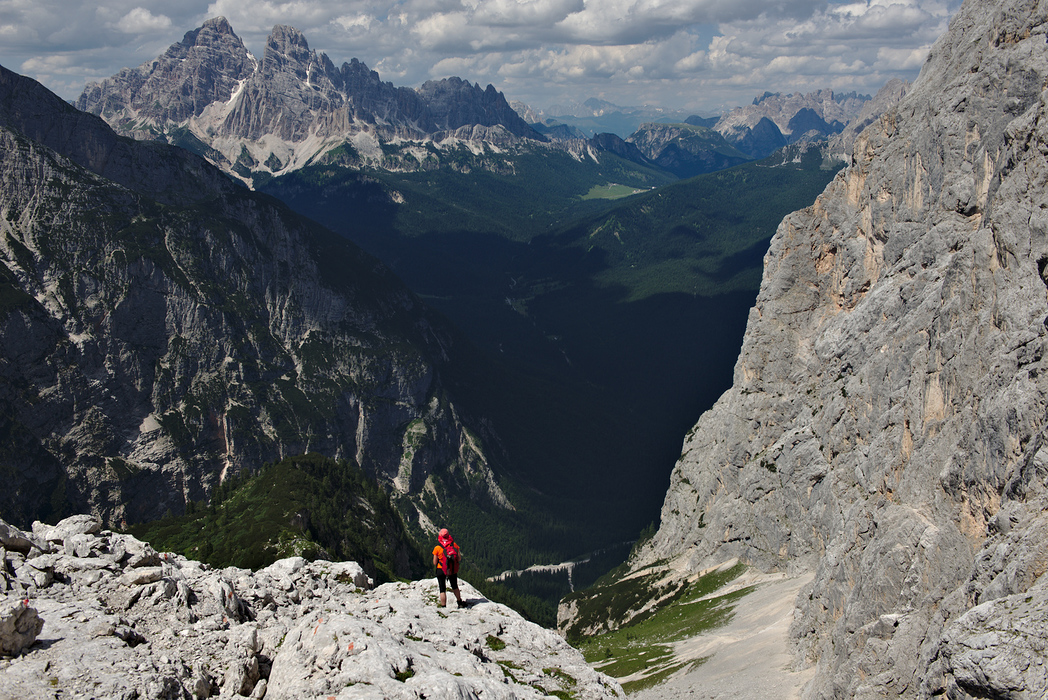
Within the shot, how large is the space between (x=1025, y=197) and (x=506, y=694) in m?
53.8

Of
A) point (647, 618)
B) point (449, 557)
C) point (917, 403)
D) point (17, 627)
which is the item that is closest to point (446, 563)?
point (449, 557)

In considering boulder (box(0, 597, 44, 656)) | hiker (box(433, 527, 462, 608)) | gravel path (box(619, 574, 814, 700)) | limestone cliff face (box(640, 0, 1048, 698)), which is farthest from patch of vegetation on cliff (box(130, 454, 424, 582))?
boulder (box(0, 597, 44, 656))

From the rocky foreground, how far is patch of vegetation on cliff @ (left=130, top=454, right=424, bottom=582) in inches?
2248

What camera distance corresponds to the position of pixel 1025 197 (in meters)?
53.6

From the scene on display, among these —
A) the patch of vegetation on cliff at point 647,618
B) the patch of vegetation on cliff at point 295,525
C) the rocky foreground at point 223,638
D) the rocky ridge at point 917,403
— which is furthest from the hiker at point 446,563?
the patch of vegetation on cliff at point 295,525

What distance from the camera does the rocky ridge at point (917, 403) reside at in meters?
42.0

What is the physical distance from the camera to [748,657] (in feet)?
266

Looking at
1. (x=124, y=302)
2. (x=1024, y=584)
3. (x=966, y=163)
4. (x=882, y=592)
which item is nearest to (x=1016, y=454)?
(x=1024, y=584)

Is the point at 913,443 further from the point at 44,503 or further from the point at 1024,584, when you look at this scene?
the point at 44,503

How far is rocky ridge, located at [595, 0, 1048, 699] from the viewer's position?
138ft

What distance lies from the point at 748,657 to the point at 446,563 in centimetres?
5834

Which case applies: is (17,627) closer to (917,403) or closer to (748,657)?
(917,403)

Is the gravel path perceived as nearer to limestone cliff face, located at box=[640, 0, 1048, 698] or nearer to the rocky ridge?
the rocky ridge

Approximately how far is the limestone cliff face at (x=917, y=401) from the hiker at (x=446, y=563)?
26284 mm
